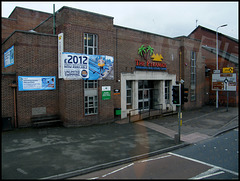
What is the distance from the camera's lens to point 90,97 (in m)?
15.9

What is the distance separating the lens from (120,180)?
717 cm

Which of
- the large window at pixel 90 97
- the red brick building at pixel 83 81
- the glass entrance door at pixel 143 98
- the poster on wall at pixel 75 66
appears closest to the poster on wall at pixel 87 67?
the poster on wall at pixel 75 66

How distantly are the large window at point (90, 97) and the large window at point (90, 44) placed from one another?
7.58 feet

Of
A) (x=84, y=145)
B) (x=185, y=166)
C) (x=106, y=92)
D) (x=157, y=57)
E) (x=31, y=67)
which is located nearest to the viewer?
(x=185, y=166)

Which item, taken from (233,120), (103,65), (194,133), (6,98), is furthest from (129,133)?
(233,120)

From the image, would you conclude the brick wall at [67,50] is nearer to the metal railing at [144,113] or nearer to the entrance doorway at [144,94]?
the metal railing at [144,113]

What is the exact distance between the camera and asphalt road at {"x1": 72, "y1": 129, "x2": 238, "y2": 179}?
7.55 metres

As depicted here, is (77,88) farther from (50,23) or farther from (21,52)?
(50,23)

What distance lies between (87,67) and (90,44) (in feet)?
6.12

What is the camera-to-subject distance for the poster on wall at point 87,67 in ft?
48.4

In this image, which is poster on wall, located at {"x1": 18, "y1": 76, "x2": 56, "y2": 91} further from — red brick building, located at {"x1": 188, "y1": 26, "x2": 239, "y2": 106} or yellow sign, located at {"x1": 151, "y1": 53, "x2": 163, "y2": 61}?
red brick building, located at {"x1": 188, "y1": 26, "x2": 239, "y2": 106}

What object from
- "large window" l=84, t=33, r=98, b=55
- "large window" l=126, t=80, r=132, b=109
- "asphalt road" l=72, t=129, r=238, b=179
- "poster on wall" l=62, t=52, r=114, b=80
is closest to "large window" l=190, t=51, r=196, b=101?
"large window" l=126, t=80, r=132, b=109

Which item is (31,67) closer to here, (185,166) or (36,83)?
(36,83)

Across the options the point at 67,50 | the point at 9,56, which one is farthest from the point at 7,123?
the point at 67,50
